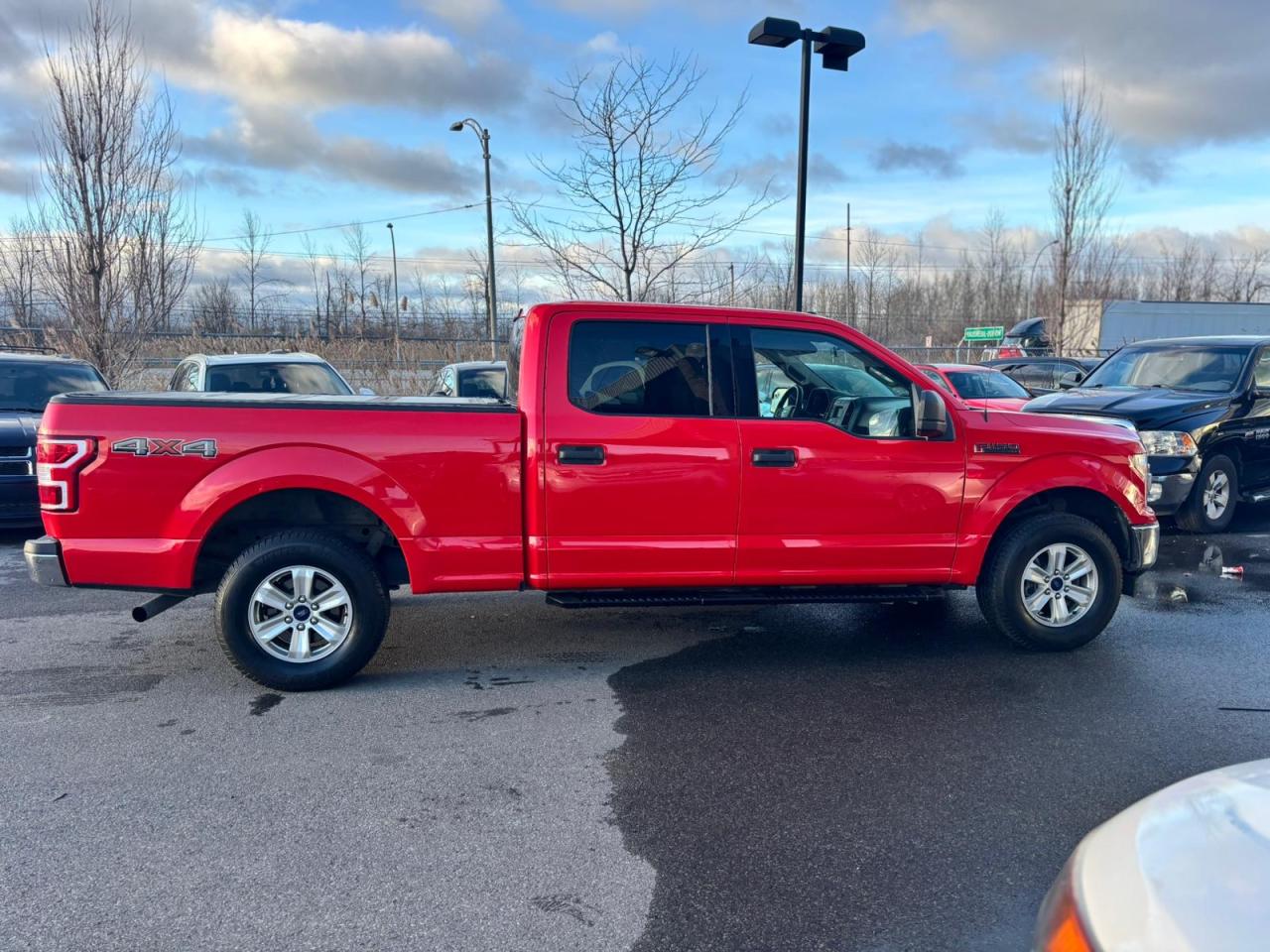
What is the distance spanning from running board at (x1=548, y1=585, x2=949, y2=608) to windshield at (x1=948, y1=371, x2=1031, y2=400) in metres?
7.79

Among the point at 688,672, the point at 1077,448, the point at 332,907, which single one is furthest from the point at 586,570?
the point at 1077,448

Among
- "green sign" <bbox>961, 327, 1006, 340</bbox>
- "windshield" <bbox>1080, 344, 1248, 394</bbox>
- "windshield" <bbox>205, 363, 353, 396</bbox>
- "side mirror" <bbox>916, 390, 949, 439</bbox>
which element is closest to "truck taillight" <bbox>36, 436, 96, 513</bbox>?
"side mirror" <bbox>916, 390, 949, 439</bbox>

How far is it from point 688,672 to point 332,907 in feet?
8.44

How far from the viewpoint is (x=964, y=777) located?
12.7 feet

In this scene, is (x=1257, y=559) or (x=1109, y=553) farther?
(x=1257, y=559)

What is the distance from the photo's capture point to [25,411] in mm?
9031

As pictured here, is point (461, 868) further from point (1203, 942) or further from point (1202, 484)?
point (1202, 484)

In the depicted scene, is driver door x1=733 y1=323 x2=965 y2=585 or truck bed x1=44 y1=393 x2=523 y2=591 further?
driver door x1=733 y1=323 x2=965 y2=585

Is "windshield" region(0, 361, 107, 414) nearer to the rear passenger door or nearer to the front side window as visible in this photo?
the rear passenger door

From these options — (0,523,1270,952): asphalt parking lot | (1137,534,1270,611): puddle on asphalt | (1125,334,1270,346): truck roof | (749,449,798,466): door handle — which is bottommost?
(1137,534,1270,611): puddle on asphalt

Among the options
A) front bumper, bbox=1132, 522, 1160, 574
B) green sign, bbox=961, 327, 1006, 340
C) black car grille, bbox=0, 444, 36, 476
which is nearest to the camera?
front bumper, bbox=1132, 522, 1160, 574

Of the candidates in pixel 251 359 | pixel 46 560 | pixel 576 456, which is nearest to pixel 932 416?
pixel 576 456

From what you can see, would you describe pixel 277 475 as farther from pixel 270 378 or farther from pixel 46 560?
pixel 270 378

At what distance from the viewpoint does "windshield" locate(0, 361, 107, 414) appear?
30.3 feet
